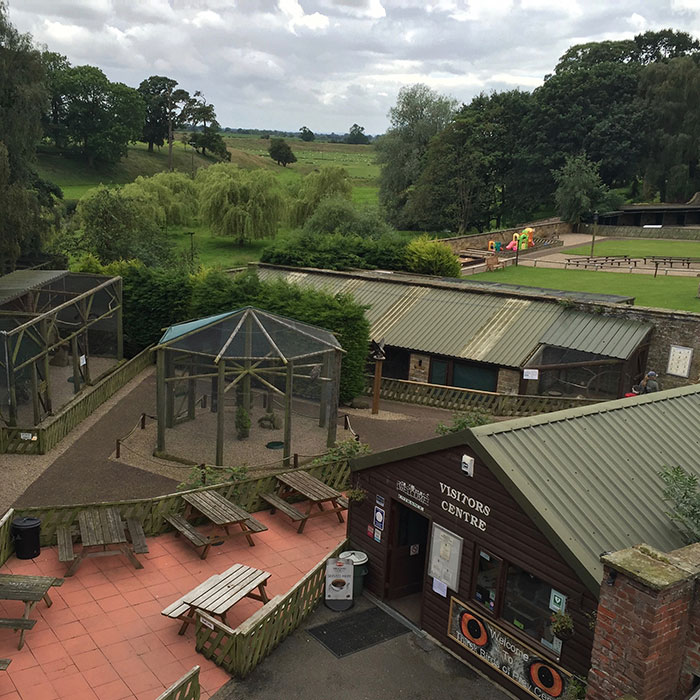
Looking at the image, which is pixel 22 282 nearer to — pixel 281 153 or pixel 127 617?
pixel 127 617

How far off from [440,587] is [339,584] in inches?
78.2

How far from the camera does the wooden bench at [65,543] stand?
44.3 feet

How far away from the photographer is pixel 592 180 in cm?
6266

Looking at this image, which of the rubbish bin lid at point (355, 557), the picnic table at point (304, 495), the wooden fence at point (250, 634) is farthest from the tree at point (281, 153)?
the wooden fence at point (250, 634)

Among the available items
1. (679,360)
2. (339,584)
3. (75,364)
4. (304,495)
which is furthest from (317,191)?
(339,584)

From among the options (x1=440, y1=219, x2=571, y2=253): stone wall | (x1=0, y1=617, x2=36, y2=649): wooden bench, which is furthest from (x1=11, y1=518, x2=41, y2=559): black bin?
(x1=440, y1=219, x2=571, y2=253): stone wall

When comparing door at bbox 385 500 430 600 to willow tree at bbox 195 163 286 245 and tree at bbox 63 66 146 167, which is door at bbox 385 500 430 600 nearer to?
willow tree at bbox 195 163 286 245

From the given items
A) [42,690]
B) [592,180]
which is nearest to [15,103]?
[42,690]

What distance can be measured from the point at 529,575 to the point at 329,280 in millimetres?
23714

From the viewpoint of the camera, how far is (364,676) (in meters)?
10.9

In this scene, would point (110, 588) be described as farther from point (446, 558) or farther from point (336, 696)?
point (446, 558)

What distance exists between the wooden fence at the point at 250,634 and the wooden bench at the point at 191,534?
2965 mm

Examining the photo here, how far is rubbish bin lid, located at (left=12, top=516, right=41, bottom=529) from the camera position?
13781 millimetres

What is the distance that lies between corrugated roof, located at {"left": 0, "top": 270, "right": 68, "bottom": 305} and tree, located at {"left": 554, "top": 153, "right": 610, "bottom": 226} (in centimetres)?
4592
